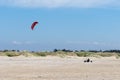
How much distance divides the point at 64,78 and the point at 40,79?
1519 mm

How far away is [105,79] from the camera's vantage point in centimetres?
2498

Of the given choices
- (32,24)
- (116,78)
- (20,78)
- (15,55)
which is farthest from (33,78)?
(15,55)

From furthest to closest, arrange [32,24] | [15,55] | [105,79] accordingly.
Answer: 1. [15,55]
2. [32,24]
3. [105,79]

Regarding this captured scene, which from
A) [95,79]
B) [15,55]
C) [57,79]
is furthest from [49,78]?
[15,55]

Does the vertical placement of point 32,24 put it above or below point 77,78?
above

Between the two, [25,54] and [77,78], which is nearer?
[77,78]

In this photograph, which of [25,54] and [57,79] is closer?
[57,79]

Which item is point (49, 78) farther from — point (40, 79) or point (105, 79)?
point (105, 79)

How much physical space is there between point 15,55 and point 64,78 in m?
45.7

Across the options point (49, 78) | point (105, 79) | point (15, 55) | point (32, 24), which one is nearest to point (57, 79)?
point (49, 78)

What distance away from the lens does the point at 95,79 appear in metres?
25.1

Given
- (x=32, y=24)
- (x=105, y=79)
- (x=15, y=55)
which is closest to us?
(x=105, y=79)

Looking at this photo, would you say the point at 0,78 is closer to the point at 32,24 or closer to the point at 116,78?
the point at 116,78

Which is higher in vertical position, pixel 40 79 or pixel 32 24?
pixel 32 24
